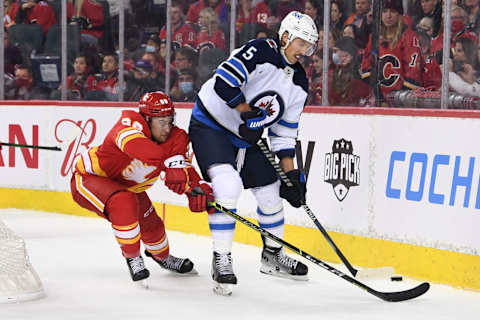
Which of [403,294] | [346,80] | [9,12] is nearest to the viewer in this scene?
[403,294]

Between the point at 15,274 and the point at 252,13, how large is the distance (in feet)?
9.31

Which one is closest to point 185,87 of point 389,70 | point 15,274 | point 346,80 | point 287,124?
point 346,80

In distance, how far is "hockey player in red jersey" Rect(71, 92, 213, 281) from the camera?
12.7 feet

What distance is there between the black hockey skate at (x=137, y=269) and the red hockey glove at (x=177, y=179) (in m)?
0.39

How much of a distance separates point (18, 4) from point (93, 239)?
8.61 ft

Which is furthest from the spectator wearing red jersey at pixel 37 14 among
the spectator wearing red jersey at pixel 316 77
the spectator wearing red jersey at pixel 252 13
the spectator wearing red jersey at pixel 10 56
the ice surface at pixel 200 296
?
the ice surface at pixel 200 296

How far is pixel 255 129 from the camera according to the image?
4066mm

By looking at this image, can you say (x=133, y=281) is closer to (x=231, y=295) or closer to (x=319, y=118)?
(x=231, y=295)

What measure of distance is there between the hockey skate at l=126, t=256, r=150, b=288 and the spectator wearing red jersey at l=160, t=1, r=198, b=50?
272 cm

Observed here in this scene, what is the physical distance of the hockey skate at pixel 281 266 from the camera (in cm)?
433

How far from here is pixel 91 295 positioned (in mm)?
3898

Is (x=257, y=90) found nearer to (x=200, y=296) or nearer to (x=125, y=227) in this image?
(x=125, y=227)

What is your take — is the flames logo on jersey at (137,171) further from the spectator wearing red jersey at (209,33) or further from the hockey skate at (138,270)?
the spectator wearing red jersey at (209,33)

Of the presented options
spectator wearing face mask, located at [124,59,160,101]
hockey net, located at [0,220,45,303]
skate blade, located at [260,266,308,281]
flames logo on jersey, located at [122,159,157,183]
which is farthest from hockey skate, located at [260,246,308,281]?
spectator wearing face mask, located at [124,59,160,101]
